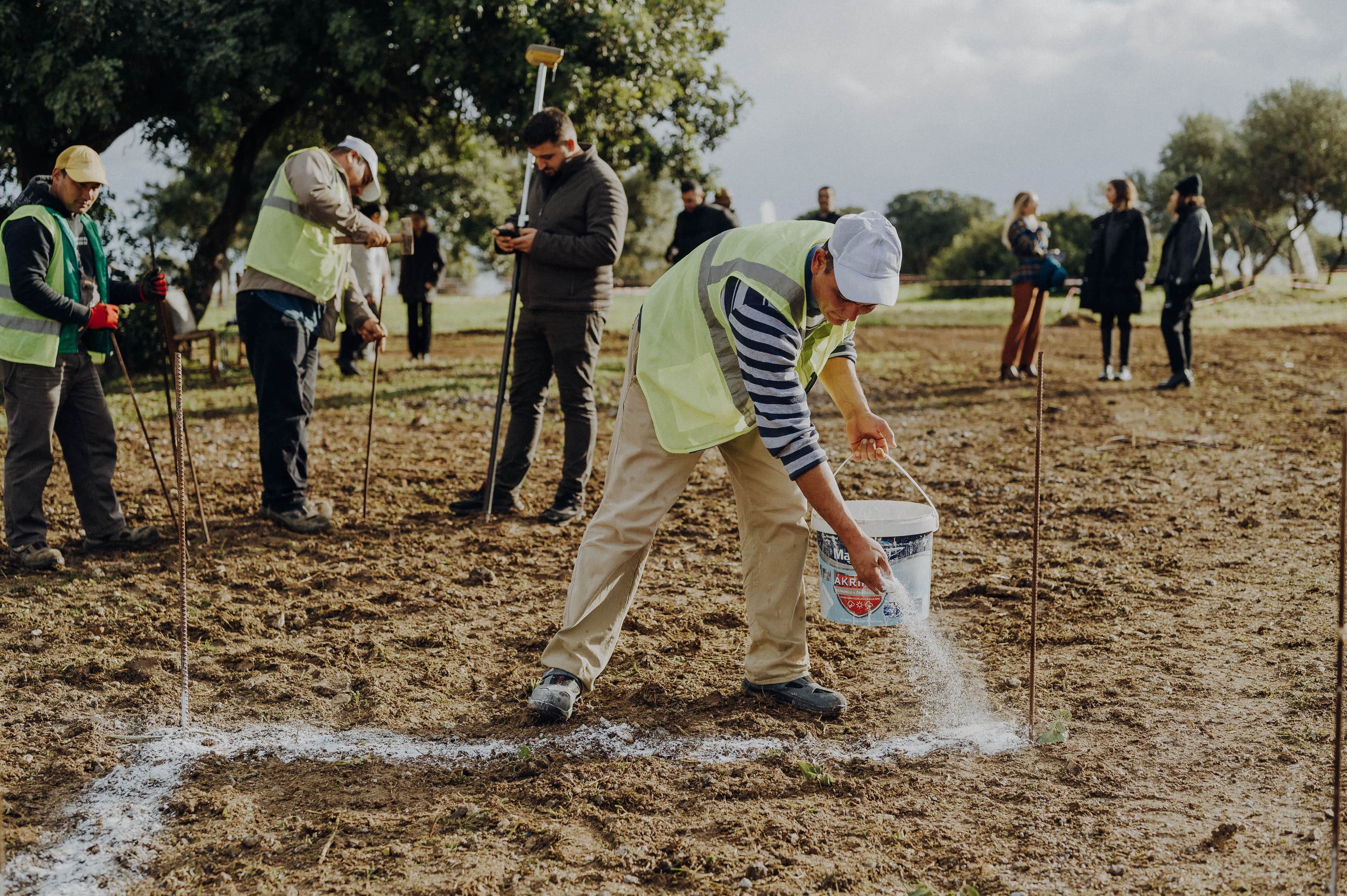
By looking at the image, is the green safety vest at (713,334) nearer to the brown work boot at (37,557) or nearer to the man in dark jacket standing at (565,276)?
the man in dark jacket standing at (565,276)

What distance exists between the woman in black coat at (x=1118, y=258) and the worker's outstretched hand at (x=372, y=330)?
7.23 metres

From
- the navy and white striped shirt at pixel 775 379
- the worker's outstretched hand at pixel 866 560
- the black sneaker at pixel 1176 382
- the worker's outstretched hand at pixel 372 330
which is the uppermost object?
the worker's outstretched hand at pixel 372 330

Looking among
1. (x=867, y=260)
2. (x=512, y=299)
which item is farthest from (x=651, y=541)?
(x=512, y=299)

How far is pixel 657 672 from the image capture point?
427cm

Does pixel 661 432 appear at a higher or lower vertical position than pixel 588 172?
lower

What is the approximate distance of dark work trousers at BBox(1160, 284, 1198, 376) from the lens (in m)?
10.6

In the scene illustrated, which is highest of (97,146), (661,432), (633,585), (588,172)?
(97,146)

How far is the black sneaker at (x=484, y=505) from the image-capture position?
6.54 metres

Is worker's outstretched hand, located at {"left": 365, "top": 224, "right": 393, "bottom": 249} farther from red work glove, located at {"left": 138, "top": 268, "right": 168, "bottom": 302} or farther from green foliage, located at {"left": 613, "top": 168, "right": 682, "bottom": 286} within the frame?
green foliage, located at {"left": 613, "top": 168, "right": 682, "bottom": 286}

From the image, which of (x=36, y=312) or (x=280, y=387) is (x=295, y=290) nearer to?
(x=280, y=387)

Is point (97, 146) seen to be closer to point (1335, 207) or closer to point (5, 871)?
point (5, 871)

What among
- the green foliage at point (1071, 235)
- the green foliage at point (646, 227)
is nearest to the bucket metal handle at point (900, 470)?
the green foliage at point (1071, 235)

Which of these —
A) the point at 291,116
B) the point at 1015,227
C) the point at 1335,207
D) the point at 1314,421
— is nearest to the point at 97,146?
the point at 291,116

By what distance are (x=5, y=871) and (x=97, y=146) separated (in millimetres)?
11779
